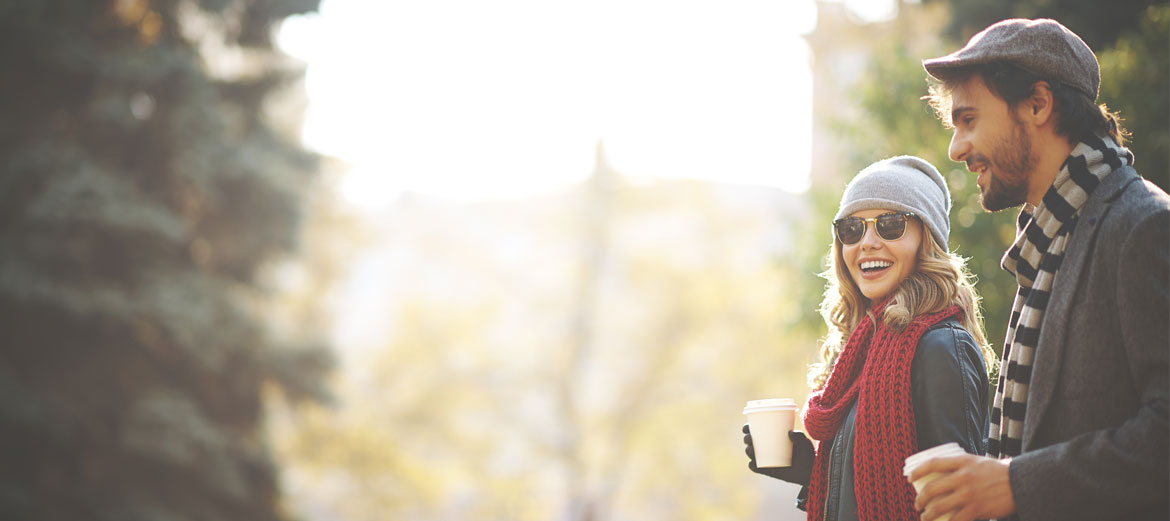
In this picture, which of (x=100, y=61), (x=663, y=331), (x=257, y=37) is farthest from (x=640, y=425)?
(x=100, y=61)

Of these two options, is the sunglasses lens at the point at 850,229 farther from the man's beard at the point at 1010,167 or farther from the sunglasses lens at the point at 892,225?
the man's beard at the point at 1010,167

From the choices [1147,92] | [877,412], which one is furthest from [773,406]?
[1147,92]

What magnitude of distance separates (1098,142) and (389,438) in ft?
55.6

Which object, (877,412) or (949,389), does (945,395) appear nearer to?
(949,389)

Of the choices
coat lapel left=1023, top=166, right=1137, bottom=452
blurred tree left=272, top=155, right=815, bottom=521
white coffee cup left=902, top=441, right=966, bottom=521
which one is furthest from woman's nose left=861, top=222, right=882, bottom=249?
blurred tree left=272, top=155, right=815, bottom=521

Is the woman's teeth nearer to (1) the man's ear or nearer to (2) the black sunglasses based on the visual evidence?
(2) the black sunglasses

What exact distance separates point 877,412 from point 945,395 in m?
0.18

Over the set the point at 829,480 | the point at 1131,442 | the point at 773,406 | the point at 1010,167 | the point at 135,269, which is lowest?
the point at 1131,442

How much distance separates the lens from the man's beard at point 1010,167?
6.89 feet

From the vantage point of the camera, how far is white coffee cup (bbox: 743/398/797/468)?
2674mm

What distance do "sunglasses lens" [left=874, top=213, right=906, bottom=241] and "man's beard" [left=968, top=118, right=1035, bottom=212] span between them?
0.45 metres

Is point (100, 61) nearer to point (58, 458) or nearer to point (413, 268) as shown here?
point (58, 458)

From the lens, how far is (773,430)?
2.69 meters

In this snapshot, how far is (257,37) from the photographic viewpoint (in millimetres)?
13531
